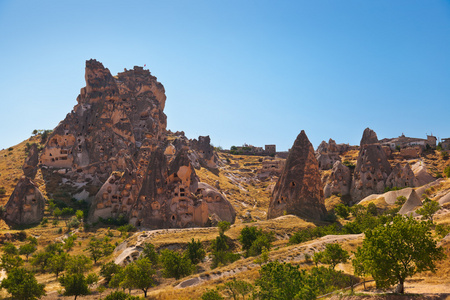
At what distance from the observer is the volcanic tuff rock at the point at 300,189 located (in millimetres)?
52478

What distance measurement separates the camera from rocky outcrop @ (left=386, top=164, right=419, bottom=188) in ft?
198

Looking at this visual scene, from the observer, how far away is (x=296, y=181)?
5412cm

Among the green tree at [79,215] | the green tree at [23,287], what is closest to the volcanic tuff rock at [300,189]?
the green tree at [79,215]

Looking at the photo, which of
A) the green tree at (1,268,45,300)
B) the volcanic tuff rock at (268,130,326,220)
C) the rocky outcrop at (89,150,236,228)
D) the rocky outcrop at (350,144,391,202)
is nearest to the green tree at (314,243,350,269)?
the green tree at (1,268,45,300)

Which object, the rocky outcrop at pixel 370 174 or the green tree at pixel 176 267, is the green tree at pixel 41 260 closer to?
the green tree at pixel 176 267

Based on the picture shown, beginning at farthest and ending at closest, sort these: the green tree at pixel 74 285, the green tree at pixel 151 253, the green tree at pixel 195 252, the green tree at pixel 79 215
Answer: the green tree at pixel 79 215 → the green tree at pixel 195 252 → the green tree at pixel 151 253 → the green tree at pixel 74 285

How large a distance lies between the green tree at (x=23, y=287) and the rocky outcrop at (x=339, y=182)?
169ft

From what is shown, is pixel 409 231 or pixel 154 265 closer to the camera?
pixel 409 231

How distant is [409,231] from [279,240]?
24277mm

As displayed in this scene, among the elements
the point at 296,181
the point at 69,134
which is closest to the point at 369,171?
the point at 296,181

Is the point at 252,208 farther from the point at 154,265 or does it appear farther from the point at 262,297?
the point at 262,297

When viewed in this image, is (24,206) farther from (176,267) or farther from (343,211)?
(343,211)

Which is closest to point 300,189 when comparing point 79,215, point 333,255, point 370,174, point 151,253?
point 370,174

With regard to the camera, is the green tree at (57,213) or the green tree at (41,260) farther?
the green tree at (57,213)
